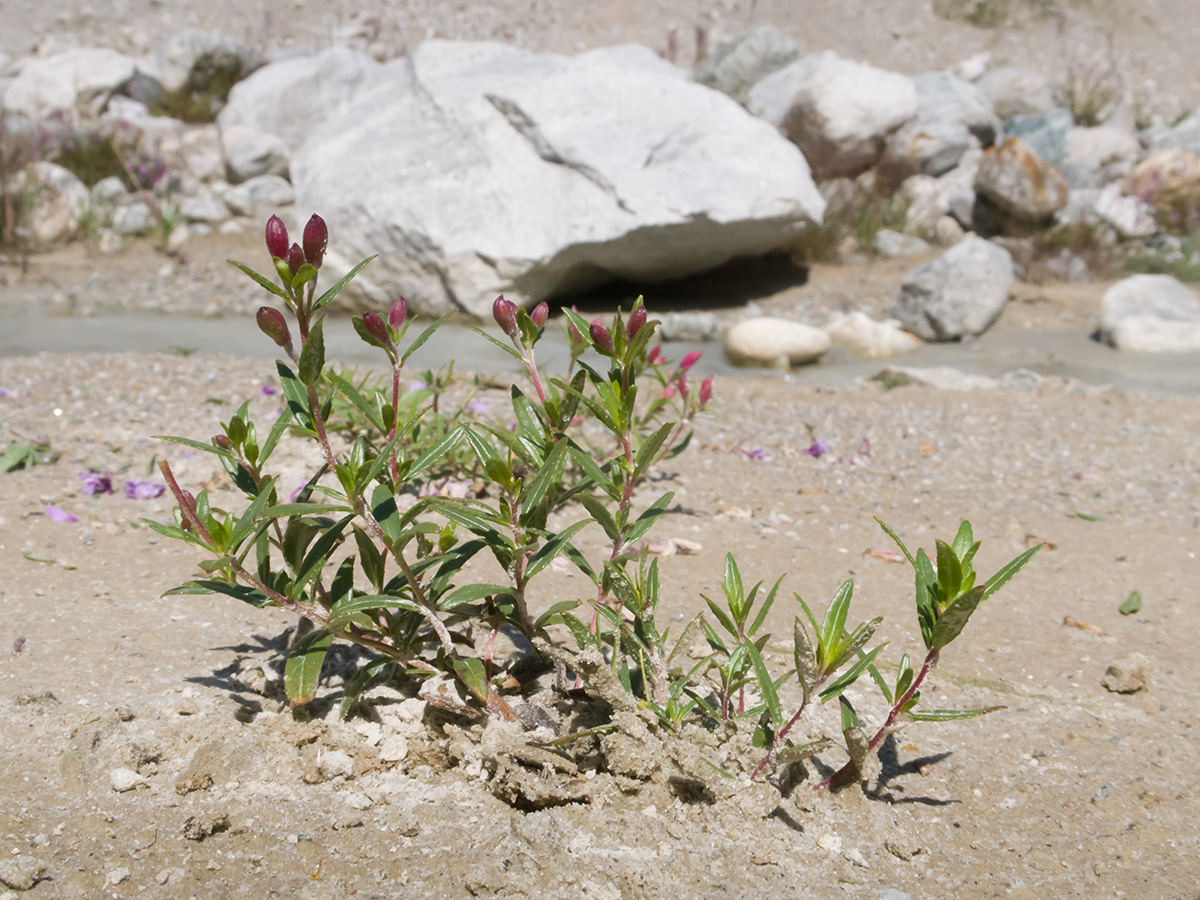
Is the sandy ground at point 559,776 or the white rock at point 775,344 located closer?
the sandy ground at point 559,776

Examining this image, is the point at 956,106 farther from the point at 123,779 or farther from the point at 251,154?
the point at 123,779

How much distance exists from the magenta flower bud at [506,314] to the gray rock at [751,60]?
30.6 ft

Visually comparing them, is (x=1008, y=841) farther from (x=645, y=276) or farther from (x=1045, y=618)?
(x=645, y=276)

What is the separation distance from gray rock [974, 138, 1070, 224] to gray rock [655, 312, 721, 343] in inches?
149

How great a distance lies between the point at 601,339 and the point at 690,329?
5015 millimetres

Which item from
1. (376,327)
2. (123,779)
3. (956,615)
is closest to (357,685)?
(123,779)

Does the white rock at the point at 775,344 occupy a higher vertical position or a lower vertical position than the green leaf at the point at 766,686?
higher

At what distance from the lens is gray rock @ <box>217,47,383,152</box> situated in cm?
952

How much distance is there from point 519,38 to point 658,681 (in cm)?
1559

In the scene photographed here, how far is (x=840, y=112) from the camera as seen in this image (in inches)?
345

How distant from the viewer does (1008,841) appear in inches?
63.2

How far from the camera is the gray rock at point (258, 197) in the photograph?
8469 mm

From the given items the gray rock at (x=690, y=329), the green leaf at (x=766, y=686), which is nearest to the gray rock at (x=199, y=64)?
the gray rock at (x=690, y=329)

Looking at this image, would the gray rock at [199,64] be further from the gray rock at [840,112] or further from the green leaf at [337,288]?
the green leaf at [337,288]
